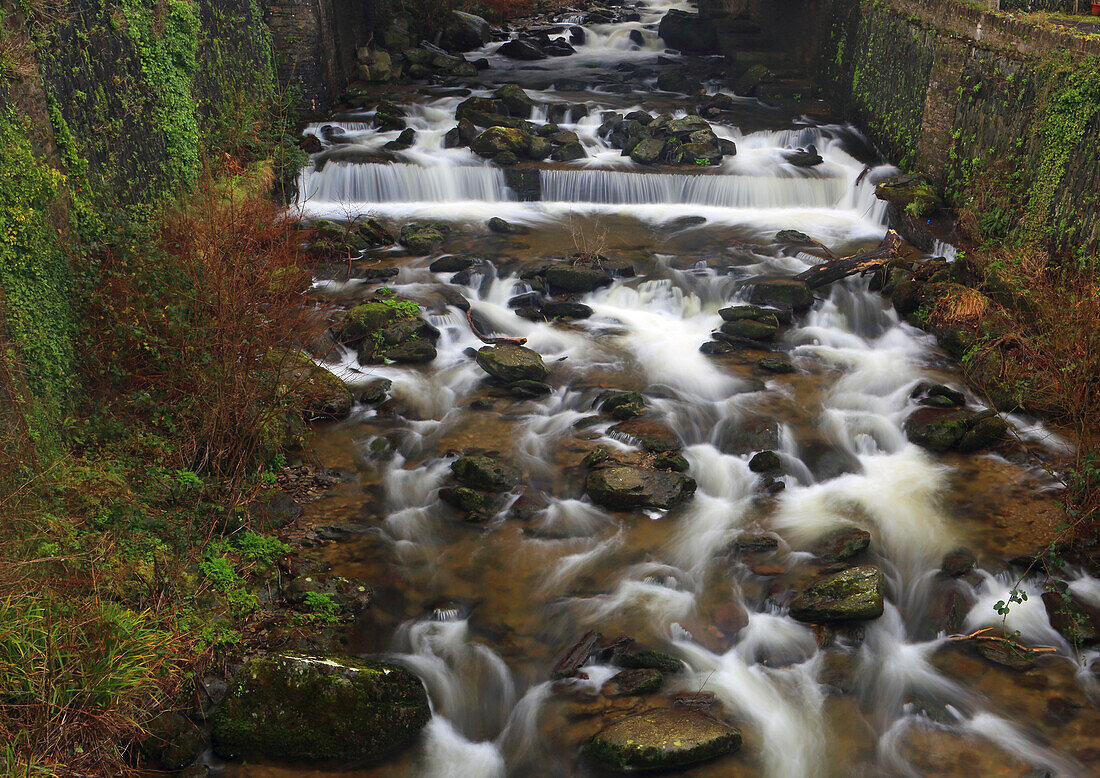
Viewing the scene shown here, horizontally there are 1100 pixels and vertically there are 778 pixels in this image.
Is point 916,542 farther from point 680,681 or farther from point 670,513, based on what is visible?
point 680,681

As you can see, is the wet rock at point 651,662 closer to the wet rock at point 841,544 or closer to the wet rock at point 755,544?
the wet rock at point 755,544

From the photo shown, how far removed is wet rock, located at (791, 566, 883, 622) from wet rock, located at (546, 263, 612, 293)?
5.72 metres

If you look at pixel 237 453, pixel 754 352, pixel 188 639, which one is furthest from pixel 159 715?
pixel 754 352

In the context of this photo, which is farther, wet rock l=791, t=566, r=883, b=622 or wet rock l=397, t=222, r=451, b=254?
wet rock l=397, t=222, r=451, b=254

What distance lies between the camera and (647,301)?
36.5 ft

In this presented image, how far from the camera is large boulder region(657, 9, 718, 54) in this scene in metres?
22.0

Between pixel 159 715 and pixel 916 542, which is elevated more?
pixel 159 715

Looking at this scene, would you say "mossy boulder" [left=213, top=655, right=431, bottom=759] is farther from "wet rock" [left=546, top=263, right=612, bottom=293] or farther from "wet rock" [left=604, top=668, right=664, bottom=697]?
"wet rock" [left=546, top=263, right=612, bottom=293]

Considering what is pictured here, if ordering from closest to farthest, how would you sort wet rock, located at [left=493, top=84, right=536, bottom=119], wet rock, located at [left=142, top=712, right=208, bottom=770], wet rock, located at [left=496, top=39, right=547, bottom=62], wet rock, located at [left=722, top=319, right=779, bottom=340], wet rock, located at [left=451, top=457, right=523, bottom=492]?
wet rock, located at [left=142, top=712, right=208, bottom=770], wet rock, located at [left=451, top=457, right=523, bottom=492], wet rock, located at [left=722, top=319, right=779, bottom=340], wet rock, located at [left=493, top=84, right=536, bottom=119], wet rock, located at [left=496, top=39, right=547, bottom=62]

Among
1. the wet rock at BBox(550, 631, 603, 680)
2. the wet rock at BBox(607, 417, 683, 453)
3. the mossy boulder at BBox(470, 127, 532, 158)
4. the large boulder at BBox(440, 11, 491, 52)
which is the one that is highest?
the large boulder at BBox(440, 11, 491, 52)

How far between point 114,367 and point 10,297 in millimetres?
976

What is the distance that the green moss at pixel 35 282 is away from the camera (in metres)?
6.28

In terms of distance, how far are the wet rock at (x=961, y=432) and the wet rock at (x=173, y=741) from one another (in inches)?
258

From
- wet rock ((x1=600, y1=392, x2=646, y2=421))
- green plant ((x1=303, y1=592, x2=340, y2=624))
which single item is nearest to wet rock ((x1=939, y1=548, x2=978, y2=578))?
wet rock ((x1=600, y1=392, x2=646, y2=421))
